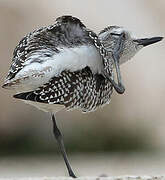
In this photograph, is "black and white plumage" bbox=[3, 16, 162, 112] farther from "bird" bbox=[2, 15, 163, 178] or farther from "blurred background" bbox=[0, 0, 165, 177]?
"blurred background" bbox=[0, 0, 165, 177]

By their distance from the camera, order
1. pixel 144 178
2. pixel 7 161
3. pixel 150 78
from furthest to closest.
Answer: pixel 150 78, pixel 7 161, pixel 144 178

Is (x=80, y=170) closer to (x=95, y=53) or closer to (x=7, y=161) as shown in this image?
(x=7, y=161)

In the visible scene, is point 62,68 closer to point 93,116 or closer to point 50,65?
point 50,65

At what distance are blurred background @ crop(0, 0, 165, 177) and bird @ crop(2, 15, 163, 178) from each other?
11.8 feet

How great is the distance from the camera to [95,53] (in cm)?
461

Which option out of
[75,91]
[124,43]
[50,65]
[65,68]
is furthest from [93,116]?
[50,65]

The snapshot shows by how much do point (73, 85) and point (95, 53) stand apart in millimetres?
218

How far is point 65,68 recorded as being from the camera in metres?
4.47

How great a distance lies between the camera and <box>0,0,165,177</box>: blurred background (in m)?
8.60

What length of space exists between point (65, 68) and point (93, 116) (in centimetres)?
437

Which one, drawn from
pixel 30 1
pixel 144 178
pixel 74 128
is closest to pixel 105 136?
pixel 74 128

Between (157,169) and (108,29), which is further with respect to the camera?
(157,169)

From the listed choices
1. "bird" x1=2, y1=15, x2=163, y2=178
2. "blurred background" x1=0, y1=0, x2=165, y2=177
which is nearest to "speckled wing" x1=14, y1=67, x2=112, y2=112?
"bird" x1=2, y1=15, x2=163, y2=178

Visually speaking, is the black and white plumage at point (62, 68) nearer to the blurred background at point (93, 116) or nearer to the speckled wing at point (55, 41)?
the speckled wing at point (55, 41)
